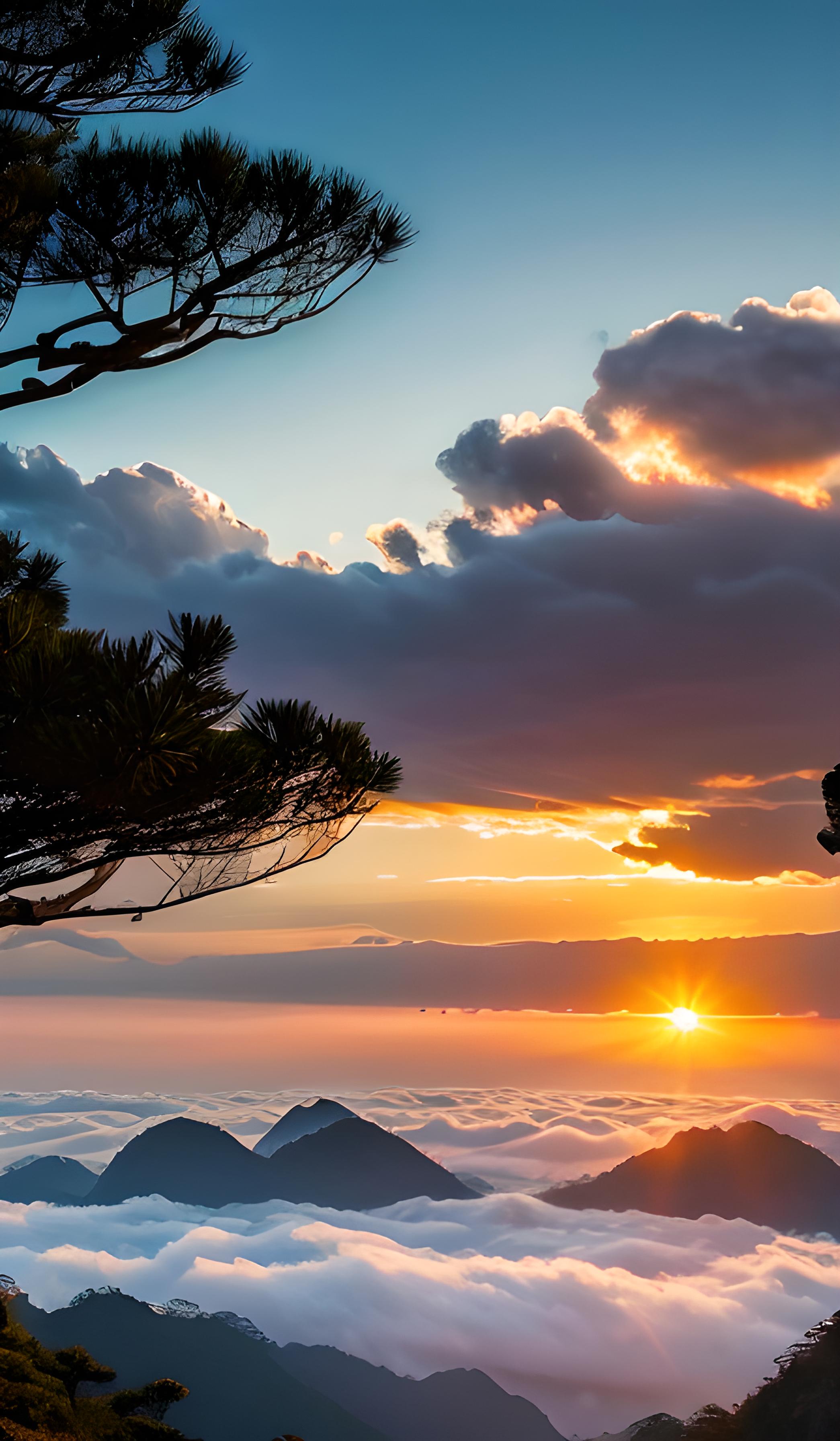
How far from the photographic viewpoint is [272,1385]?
77812 mm

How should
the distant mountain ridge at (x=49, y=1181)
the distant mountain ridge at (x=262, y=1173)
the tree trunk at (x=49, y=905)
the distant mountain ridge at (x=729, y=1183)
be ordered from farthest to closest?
the distant mountain ridge at (x=729, y=1183), the distant mountain ridge at (x=262, y=1173), the distant mountain ridge at (x=49, y=1181), the tree trunk at (x=49, y=905)

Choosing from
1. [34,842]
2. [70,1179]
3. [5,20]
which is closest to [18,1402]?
[34,842]

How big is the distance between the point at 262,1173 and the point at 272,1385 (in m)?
108

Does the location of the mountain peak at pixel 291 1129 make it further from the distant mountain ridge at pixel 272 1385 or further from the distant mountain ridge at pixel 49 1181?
the distant mountain ridge at pixel 272 1385

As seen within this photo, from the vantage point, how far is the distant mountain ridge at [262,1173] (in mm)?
163250

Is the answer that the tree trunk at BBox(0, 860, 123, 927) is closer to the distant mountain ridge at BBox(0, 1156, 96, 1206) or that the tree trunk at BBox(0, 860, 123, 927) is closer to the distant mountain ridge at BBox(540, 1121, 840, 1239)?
the distant mountain ridge at BBox(0, 1156, 96, 1206)

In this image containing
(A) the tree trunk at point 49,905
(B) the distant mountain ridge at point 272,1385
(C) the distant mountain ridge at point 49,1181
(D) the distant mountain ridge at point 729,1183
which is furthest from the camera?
(D) the distant mountain ridge at point 729,1183

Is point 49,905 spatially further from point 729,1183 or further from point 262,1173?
point 729,1183

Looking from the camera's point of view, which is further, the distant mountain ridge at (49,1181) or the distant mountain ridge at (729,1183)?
the distant mountain ridge at (729,1183)

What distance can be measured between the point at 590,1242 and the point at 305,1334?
27606 mm

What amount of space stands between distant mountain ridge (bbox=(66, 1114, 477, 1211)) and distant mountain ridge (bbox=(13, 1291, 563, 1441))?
62.8 meters

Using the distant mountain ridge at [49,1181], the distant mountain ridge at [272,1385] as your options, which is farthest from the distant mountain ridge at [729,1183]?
the distant mountain ridge at [49,1181]

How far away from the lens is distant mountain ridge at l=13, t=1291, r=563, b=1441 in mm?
71562

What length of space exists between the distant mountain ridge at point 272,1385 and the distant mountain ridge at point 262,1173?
206 feet
